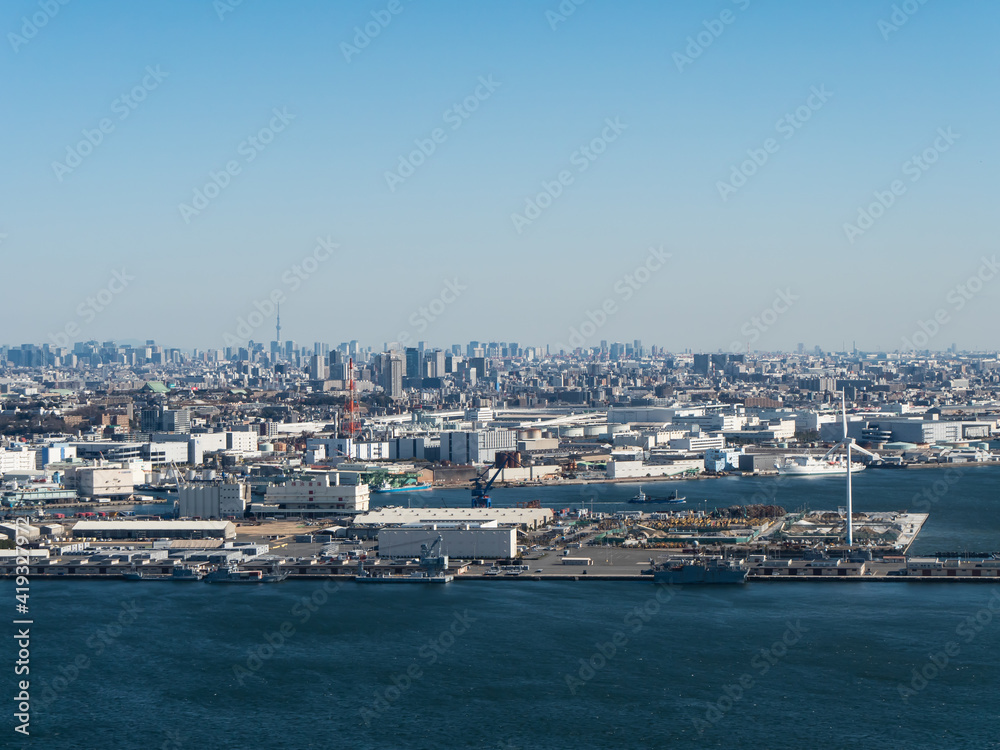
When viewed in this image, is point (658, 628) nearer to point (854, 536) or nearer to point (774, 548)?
point (774, 548)

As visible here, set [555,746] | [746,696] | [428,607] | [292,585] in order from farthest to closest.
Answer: [292,585]
[428,607]
[746,696]
[555,746]

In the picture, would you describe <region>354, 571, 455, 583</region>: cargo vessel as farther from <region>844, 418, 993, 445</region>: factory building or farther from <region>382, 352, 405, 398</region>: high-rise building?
<region>382, 352, 405, 398</region>: high-rise building

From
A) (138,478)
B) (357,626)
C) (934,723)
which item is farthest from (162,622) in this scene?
(138,478)

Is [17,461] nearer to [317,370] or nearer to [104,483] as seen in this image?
[104,483]

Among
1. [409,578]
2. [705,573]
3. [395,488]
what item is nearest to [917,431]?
[395,488]

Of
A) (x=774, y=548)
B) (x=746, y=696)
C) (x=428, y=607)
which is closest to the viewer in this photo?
(x=746, y=696)

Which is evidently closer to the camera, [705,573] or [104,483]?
[705,573]

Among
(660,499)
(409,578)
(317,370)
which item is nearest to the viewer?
(409,578)
